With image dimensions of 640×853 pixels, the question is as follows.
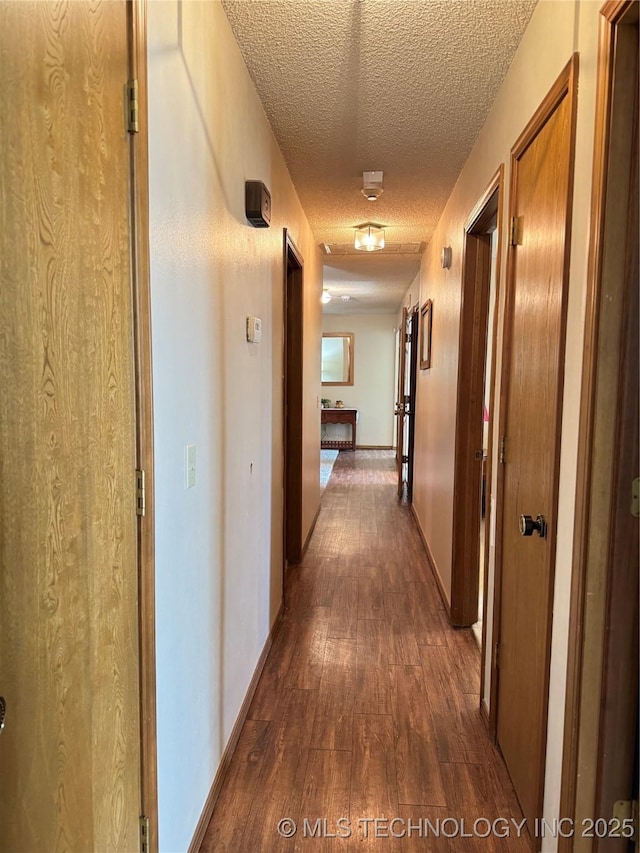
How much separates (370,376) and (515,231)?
7493 millimetres

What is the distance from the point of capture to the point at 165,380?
1198mm

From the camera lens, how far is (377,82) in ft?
6.50

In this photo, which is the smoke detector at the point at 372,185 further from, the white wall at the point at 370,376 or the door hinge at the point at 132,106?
the white wall at the point at 370,376

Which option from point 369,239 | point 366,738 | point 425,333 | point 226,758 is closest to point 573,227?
point 366,738

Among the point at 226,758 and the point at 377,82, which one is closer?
the point at 226,758

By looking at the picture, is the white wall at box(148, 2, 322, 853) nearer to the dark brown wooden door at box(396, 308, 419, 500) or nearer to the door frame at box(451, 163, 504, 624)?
the door frame at box(451, 163, 504, 624)

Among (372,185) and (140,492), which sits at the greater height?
(372,185)

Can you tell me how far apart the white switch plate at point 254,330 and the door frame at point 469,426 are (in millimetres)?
1128

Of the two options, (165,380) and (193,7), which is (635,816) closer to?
(165,380)

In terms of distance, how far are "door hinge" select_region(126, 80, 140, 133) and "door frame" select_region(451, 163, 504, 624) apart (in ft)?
6.41

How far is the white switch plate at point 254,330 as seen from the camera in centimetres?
203

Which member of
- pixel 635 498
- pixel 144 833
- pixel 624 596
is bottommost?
pixel 144 833

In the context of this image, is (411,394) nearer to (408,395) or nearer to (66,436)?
(408,395)

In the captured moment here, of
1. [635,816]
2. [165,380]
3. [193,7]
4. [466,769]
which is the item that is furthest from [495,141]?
[466,769]
